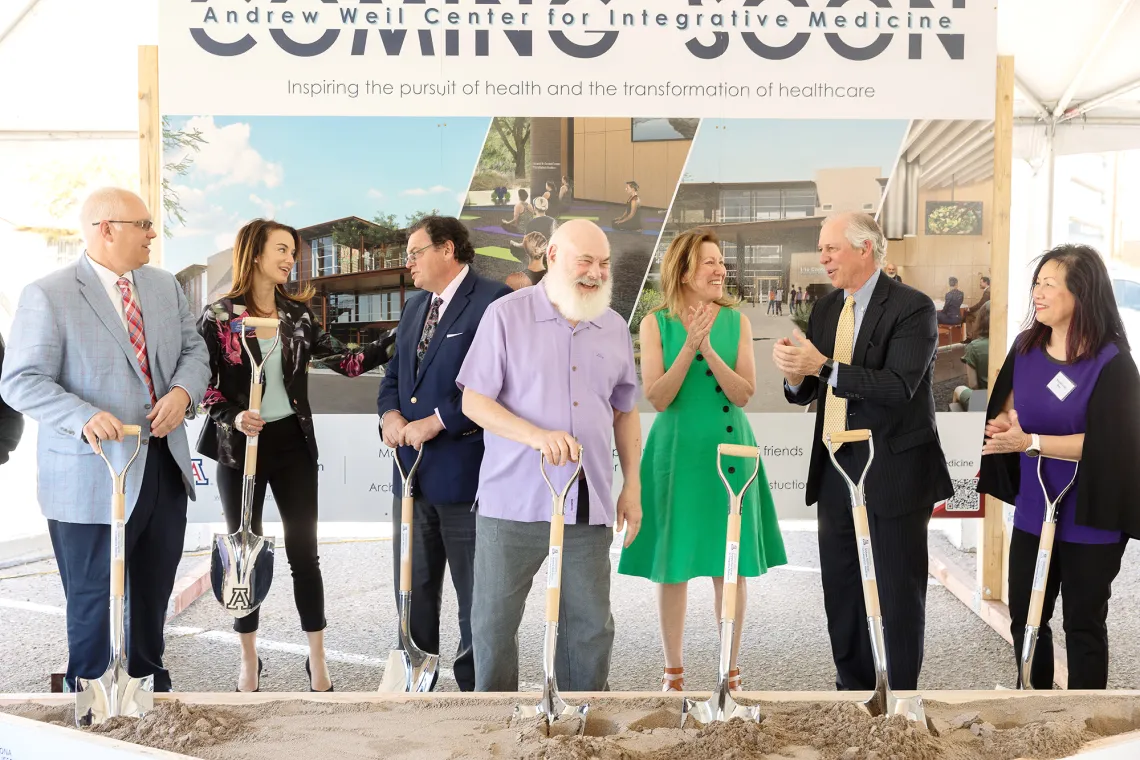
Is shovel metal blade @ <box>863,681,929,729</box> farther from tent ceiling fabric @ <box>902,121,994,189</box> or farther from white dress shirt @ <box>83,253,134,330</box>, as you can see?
tent ceiling fabric @ <box>902,121,994,189</box>

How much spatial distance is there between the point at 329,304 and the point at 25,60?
11.0ft

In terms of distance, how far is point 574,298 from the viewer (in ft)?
9.55

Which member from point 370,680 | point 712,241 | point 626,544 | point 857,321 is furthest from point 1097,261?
point 370,680

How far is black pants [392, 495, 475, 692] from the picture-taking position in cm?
354

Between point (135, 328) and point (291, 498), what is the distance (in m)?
0.84

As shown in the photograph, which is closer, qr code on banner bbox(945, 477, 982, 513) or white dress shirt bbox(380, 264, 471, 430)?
white dress shirt bbox(380, 264, 471, 430)

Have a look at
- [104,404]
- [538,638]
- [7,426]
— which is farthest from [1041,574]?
[7,426]

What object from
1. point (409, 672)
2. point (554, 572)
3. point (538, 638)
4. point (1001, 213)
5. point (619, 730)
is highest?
point (1001, 213)

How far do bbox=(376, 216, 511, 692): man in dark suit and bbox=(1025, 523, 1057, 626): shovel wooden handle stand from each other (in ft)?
5.86

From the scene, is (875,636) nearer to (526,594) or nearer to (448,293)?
(526,594)

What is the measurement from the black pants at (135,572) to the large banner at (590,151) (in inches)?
50.3

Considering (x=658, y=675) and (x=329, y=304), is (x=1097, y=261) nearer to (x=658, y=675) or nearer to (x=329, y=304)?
(x=658, y=675)

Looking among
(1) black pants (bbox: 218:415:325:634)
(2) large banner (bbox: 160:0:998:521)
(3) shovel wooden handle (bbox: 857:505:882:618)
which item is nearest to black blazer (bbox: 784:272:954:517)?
(3) shovel wooden handle (bbox: 857:505:882:618)

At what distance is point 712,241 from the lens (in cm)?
370
